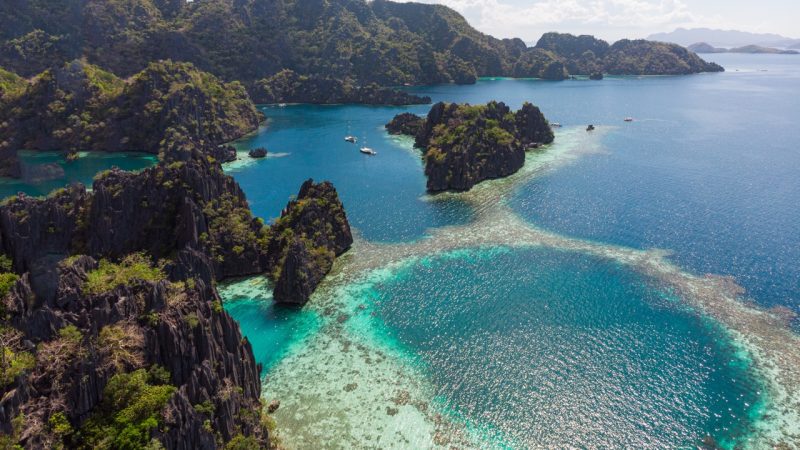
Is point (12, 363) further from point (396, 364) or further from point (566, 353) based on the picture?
point (566, 353)

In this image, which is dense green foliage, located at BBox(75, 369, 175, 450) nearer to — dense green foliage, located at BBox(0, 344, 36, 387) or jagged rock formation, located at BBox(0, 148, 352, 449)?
jagged rock formation, located at BBox(0, 148, 352, 449)

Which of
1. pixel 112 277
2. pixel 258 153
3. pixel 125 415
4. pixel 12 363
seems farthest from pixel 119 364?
pixel 258 153

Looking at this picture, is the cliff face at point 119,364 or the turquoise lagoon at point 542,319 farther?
the turquoise lagoon at point 542,319

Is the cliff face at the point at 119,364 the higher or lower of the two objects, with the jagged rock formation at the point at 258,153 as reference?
lower

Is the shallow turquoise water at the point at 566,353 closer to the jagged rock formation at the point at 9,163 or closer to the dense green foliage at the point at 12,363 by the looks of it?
the dense green foliage at the point at 12,363

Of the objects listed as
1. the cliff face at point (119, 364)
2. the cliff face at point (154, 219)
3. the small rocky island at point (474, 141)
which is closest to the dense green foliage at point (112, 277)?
the cliff face at point (119, 364)

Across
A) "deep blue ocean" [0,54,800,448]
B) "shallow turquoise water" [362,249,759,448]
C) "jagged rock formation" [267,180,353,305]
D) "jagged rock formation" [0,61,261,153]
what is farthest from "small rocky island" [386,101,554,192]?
"jagged rock formation" [0,61,261,153]

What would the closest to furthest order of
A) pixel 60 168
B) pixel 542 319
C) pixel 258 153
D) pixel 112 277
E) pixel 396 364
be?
1. pixel 112 277
2. pixel 396 364
3. pixel 542 319
4. pixel 60 168
5. pixel 258 153

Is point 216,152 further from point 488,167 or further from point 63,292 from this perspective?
point 63,292

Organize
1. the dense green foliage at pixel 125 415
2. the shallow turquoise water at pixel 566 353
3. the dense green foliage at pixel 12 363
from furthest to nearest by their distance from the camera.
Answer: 1. the shallow turquoise water at pixel 566 353
2. the dense green foliage at pixel 125 415
3. the dense green foliage at pixel 12 363
